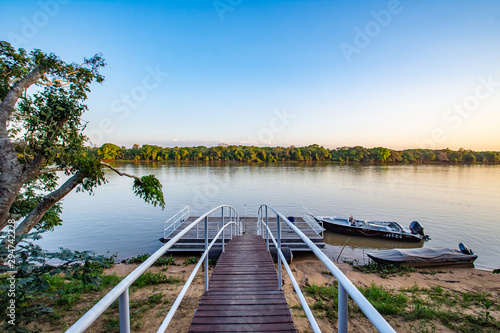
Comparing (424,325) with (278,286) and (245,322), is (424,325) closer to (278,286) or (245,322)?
(278,286)

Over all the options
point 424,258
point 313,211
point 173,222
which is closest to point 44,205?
point 173,222

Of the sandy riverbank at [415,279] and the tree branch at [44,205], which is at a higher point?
the tree branch at [44,205]

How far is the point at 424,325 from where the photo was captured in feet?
16.1

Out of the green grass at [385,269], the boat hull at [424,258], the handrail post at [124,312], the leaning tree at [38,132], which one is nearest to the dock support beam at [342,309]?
the handrail post at [124,312]

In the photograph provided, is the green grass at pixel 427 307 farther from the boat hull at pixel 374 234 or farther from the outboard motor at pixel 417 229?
the outboard motor at pixel 417 229

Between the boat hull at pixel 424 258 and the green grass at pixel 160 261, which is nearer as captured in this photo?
the green grass at pixel 160 261

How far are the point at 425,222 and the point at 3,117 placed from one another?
23020 millimetres

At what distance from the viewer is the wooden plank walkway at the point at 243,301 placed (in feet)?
8.75

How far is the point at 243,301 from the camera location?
318cm

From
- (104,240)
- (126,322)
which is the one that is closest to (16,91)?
(126,322)

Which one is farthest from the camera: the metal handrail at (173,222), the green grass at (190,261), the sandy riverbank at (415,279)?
the metal handrail at (173,222)

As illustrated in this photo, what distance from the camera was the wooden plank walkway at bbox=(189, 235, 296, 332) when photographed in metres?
2.67

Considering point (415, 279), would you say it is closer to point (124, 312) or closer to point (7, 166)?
Result: point (124, 312)

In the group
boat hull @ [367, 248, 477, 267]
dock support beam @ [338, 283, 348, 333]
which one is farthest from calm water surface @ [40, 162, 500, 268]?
dock support beam @ [338, 283, 348, 333]
